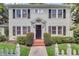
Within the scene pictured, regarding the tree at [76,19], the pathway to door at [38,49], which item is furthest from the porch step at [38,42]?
the tree at [76,19]

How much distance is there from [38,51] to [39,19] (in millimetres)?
302

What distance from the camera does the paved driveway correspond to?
7.84ft

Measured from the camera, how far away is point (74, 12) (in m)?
2.40

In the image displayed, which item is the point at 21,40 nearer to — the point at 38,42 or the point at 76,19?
the point at 38,42

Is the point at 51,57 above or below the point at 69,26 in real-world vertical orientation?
below

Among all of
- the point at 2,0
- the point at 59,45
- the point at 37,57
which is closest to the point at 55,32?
the point at 59,45

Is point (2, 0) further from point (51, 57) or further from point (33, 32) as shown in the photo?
point (51, 57)

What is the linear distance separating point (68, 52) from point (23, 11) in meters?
0.57

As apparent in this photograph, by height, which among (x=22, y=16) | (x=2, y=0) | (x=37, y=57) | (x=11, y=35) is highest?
(x=2, y=0)

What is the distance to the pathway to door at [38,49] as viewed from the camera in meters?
2.39

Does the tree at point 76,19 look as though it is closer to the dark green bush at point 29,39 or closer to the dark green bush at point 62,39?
the dark green bush at point 62,39

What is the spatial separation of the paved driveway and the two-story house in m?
0.12

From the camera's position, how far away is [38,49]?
95.3 inches

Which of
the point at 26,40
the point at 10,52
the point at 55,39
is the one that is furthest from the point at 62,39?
the point at 10,52
